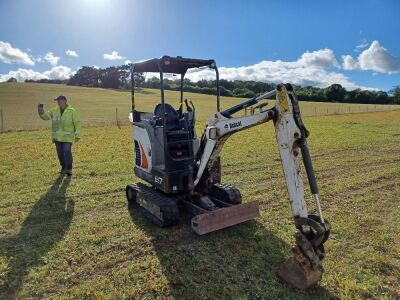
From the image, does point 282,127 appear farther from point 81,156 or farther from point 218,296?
point 81,156

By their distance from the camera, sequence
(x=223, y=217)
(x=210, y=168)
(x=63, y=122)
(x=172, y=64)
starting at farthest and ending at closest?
1. (x=63, y=122)
2. (x=172, y=64)
3. (x=210, y=168)
4. (x=223, y=217)

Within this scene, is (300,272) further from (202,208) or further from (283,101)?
(202,208)

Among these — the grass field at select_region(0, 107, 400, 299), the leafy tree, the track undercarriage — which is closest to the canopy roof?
the track undercarriage

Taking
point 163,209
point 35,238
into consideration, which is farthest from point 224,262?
point 35,238

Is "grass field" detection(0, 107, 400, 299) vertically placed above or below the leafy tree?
below

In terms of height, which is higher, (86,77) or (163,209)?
(86,77)

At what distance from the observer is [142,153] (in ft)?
21.3

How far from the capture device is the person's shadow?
4180mm

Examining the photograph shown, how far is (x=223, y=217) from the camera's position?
518cm

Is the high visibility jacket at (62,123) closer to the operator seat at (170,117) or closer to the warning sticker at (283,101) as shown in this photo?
the operator seat at (170,117)

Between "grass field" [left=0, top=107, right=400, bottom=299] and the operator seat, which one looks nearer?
"grass field" [left=0, top=107, right=400, bottom=299]

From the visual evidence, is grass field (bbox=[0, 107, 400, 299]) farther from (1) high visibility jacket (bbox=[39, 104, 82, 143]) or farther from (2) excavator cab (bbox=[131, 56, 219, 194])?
(1) high visibility jacket (bbox=[39, 104, 82, 143])

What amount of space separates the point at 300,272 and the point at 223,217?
5.15 ft

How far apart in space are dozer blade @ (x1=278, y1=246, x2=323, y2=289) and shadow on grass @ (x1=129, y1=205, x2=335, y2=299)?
84 millimetres
